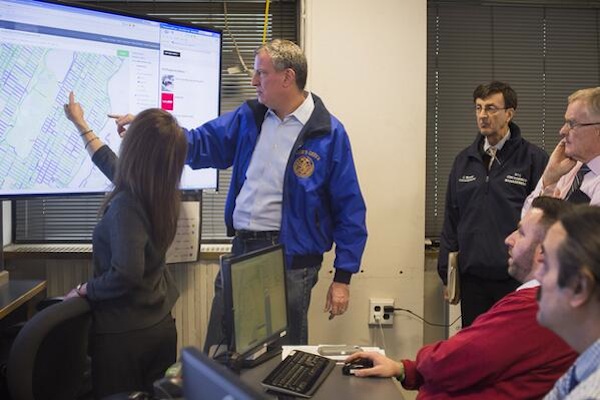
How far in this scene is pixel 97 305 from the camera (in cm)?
194

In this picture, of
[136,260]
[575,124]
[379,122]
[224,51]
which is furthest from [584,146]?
[224,51]

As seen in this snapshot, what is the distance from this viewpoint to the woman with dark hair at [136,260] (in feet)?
6.26

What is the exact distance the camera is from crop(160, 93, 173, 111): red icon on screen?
272 centimetres

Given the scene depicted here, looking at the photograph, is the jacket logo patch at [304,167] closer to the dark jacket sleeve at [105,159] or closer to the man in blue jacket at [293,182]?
the man in blue jacket at [293,182]

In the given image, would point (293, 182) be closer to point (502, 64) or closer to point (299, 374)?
point (299, 374)

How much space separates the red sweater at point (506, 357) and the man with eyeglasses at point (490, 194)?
126 centimetres

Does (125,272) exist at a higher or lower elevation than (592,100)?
lower

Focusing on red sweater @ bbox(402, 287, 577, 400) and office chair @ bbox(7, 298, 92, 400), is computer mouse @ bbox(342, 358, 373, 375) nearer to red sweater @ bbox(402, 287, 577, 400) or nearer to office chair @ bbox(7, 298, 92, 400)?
red sweater @ bbox(402, 287, 577, 400)

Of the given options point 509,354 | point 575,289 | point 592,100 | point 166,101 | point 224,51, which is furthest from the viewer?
point 224,51

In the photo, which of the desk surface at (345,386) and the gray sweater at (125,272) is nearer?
the desk surface at (345,386)

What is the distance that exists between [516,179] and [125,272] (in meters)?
1.83

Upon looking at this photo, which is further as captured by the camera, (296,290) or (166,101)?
(166,101)

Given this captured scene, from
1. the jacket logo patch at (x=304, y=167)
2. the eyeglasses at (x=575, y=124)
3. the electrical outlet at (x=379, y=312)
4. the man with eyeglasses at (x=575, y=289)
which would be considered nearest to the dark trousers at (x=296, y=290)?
the jacket logo patch at (x=304, y=167)

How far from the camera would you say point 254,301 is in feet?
5.49
